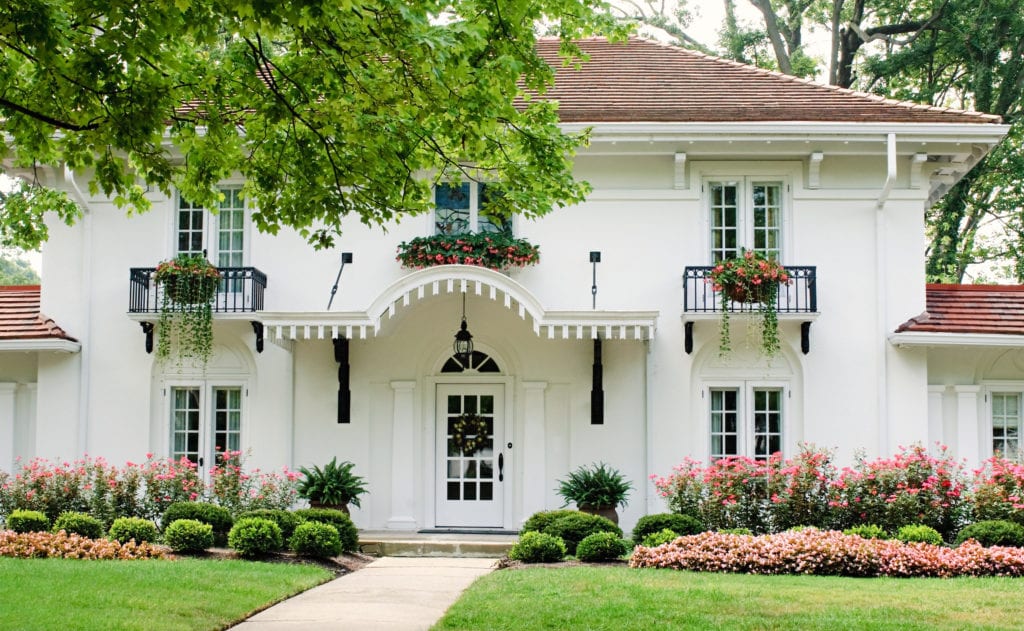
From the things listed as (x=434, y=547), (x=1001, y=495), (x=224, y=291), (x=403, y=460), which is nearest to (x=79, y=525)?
(x=224, y=291)

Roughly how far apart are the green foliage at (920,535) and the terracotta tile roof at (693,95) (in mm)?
5820

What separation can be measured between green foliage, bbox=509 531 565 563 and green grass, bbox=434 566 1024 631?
1.19 metres

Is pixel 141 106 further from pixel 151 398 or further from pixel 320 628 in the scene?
pixel 151 398

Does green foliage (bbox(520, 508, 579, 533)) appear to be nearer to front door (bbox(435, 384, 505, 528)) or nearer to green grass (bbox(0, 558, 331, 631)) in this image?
front door (bbox(435, 384, 505, 528))

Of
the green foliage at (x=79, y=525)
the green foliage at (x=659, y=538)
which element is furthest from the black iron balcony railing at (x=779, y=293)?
the green foliage at (x=79, y=525)

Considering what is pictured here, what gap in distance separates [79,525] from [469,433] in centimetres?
555

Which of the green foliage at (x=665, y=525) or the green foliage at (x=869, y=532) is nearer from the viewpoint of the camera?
the green foliage at (x=869, y=532)

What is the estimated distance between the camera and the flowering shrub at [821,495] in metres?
14.3

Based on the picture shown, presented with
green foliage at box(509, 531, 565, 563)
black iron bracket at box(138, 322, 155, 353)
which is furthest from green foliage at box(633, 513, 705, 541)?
black iron bracket at box(138, 322, 155, 353)

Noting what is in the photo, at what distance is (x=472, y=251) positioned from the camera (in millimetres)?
15891

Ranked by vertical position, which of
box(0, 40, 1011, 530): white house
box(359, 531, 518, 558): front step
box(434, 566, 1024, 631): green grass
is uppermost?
box(0, 40, 1011, 530): white house

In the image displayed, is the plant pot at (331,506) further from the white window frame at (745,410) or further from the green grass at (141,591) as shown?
the white window frame at (745,410)

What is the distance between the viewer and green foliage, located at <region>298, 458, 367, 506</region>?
1526 cm

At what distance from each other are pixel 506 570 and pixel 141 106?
638 cm
